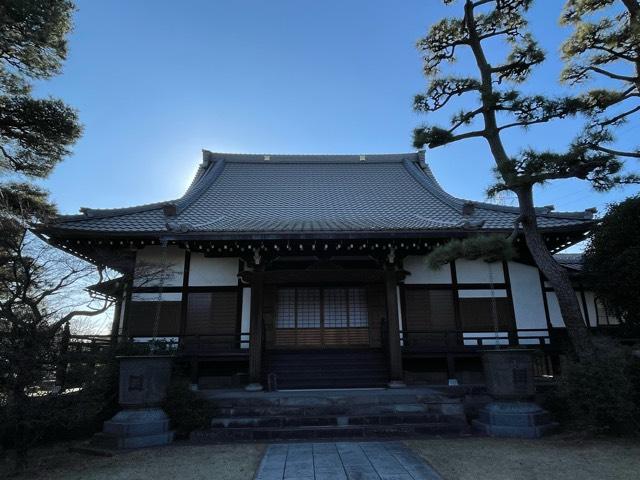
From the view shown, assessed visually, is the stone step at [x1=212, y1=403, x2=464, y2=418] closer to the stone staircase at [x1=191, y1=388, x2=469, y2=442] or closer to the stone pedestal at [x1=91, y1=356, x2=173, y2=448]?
the stone staircase at [x1=191, y1=388, x2=469, y2=442]

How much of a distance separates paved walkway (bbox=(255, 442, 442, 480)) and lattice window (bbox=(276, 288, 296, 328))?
4.46 m

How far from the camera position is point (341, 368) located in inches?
389

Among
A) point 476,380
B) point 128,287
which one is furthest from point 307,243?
point 476,380

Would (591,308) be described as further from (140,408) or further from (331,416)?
(140,408)

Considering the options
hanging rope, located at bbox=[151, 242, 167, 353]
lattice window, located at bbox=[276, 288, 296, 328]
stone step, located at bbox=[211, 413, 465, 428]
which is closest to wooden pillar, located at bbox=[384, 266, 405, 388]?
stone step, located at bbox=[211, 413, 465, 428]

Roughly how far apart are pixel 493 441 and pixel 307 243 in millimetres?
5268

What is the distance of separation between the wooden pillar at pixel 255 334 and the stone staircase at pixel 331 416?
85 centimetres

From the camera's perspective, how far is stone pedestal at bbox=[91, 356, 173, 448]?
658 centimetres

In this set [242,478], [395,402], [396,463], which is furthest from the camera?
[395,402]

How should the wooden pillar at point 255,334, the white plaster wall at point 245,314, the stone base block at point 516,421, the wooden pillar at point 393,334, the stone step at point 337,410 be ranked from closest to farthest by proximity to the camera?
1. the stone base block at point 516,421
2. the stone step at point 337,410
3. the wooden pillar at point 255,334
4. the wooden pillar at point 393,334
5. the white plaster wall at point 245,314

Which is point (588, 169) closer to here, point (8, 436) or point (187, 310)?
point (187, 310)

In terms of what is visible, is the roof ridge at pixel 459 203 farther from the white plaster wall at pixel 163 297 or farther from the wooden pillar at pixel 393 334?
the white plaster wall at pixel 163 297

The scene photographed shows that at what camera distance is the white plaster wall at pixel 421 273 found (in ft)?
35.1

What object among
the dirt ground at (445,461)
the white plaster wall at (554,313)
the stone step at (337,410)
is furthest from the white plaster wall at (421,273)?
the dirt ground at (445,461)
